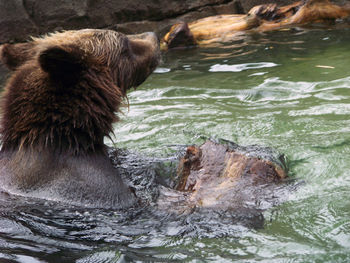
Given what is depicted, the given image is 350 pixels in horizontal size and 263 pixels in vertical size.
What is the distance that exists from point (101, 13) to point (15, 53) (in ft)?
22.9

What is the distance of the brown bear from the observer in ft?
12.2

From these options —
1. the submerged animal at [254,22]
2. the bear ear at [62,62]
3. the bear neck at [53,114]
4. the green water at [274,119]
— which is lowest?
the green water at [274,119]

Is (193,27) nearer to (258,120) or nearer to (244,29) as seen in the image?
(244,29)

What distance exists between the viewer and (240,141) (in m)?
5.37

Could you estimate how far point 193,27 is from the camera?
36.4ft

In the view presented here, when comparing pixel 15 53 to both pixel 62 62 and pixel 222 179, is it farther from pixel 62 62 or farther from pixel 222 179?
pixel 222 179

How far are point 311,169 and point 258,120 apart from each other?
140cm

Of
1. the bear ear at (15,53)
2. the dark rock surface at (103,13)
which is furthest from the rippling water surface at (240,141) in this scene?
the dark rock surface at (103,13)

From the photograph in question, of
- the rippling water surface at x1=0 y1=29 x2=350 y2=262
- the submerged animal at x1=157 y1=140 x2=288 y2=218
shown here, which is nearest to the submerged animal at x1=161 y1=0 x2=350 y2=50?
the rippling water surface at x1=0 y1=29 x2=350 y2=262

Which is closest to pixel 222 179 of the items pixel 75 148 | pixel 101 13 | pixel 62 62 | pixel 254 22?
pixel 75 148

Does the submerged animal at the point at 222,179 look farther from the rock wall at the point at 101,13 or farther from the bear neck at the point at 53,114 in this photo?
the rock wall at the point at 101,13

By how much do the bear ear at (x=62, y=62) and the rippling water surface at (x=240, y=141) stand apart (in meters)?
0.93

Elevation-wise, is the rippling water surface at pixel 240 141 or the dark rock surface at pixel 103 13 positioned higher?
the dark rock surface at pixel 103 13

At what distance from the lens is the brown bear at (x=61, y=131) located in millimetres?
3723
